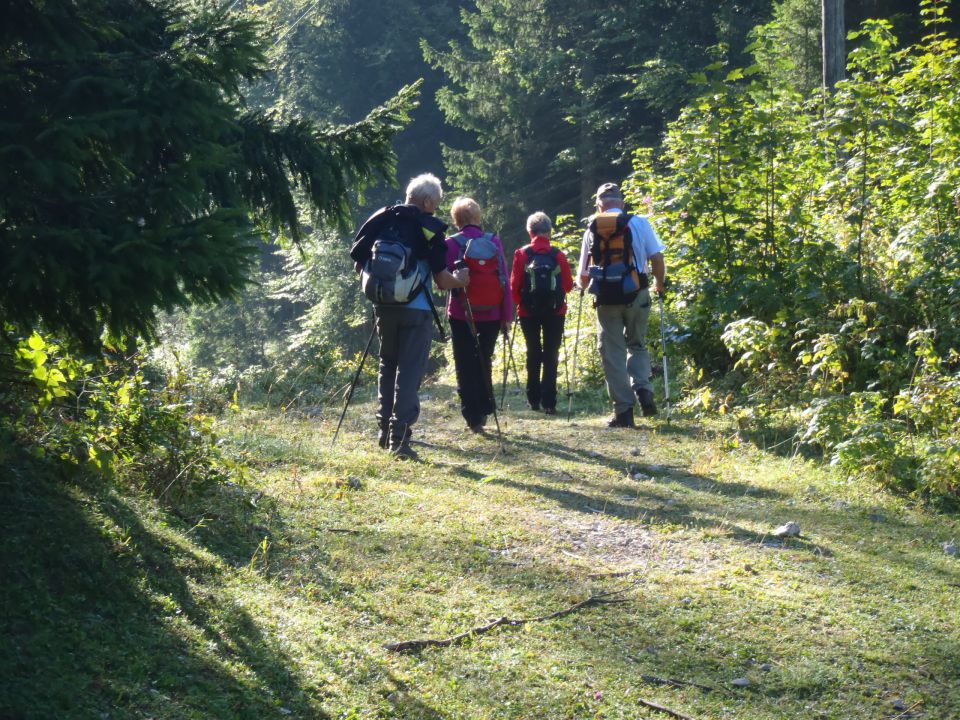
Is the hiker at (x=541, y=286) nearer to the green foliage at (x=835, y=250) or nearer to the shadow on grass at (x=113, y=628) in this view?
the green foliage at (x=835, y=250)

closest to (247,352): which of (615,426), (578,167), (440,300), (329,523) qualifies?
(440,300)

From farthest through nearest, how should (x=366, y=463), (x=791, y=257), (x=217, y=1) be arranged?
(x=791, y=257)
(x=366, y=463)
(x=217, y=1)

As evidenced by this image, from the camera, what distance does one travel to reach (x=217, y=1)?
595cm

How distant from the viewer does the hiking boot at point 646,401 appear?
10352 mm

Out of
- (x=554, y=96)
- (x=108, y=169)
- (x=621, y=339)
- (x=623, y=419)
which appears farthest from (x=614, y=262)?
(x=554, y=96)

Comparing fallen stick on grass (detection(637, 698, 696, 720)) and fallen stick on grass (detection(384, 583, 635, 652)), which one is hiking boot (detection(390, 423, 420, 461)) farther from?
fallen stick on grass (detection(637, 698, 696, 720))

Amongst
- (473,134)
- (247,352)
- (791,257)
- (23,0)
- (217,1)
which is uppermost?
(473,134)

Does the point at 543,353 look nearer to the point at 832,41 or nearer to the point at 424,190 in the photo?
the point at 424,190

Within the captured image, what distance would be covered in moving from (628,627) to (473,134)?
38474mm

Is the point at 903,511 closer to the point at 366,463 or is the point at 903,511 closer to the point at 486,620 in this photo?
the point at 486,620

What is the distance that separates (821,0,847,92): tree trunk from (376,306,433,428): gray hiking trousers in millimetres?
11995

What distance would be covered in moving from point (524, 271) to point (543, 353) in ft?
3.21

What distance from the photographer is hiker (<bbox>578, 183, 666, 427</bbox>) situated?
371 inches

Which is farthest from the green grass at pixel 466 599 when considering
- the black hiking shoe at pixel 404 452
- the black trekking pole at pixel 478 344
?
the black trekking pole at pixel 478 344
